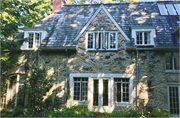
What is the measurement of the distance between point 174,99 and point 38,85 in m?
9.02

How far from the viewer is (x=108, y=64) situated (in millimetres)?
10414

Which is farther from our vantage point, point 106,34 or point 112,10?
point 112,10

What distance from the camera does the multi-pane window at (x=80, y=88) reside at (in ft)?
33.7

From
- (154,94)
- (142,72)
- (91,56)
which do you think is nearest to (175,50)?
(142,72)

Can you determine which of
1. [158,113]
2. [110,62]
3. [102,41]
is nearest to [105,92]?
[110,62]

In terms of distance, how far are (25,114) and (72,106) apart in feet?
9.43

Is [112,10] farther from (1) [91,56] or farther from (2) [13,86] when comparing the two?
(2) [13,86]

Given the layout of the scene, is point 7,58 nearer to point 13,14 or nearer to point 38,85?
point 38,85

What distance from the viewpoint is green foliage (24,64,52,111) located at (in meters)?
9.44

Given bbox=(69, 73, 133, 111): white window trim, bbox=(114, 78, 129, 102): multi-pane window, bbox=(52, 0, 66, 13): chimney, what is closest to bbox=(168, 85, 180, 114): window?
bbox=(69, 73, 133, 111): white window trim

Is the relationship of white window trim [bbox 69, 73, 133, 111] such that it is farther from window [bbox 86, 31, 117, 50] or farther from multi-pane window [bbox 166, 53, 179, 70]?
multi-pane window [bbox 166, 53, 179, 70]

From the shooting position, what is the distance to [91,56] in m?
10.6

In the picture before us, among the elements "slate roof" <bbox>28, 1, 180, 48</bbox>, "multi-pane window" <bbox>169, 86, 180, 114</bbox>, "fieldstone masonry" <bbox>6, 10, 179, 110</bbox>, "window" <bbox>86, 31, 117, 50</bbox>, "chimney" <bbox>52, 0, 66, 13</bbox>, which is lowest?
"multi-pane window" <bbox>169, 86, 180, 114</bbox>

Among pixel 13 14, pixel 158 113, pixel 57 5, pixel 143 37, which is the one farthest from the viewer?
pixel 57 5
